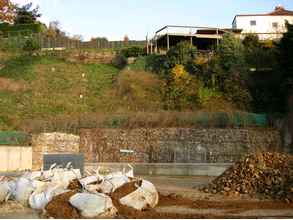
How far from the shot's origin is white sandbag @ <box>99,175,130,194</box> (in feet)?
42.1

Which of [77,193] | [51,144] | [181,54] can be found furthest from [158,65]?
[77,193]

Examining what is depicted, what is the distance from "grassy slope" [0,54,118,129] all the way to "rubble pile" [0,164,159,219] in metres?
21.0

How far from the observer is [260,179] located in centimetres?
1585

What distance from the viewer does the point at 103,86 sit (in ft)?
140

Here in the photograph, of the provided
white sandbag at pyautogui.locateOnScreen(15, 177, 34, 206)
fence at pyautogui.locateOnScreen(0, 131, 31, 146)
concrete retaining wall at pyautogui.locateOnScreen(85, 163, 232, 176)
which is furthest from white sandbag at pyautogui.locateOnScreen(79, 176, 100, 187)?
fence at pyautogui.locateOnScreen(0, 131, 31, 146)

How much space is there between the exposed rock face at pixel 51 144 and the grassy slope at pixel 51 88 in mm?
4672

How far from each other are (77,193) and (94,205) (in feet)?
2.68

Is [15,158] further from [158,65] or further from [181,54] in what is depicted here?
[158,65]

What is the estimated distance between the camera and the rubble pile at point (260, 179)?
593 inches

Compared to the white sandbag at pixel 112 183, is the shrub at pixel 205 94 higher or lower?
higher

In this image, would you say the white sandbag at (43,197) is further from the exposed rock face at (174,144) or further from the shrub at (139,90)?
the shrub at (139,90)

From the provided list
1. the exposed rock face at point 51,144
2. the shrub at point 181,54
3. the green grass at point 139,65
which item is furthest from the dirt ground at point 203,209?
the green grass at point 139,65

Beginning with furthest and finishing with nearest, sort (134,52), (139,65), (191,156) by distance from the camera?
(134,52)
(139,65)
(191,156)

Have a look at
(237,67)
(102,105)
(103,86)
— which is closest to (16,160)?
(102,105)
